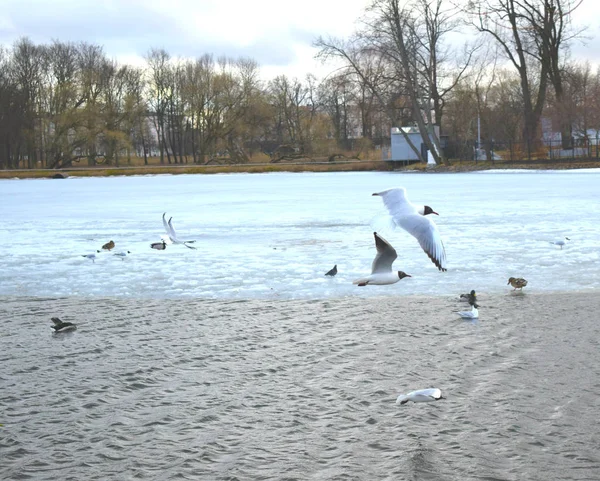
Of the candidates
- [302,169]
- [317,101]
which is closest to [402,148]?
[302,169]

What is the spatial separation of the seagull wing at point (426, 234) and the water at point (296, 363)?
56cm

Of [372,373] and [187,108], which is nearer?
[372,373]

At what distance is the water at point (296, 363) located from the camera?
3842 millimetres

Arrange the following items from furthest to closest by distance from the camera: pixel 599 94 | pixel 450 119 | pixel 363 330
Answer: pixel 450 119 → pixel 599 94 → pixel 363 330

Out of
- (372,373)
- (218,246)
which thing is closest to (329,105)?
(218,246)

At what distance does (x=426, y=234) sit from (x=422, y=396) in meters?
2.14

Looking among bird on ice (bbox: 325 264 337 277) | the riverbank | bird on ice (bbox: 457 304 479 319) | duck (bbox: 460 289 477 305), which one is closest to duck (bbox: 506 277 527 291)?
duck (bbox: 460 289 477 305)

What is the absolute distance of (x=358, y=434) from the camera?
410 cm

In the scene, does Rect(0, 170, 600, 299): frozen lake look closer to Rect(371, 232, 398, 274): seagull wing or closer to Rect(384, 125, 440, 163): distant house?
Rect(371, 232, 398, 274): seagull wing

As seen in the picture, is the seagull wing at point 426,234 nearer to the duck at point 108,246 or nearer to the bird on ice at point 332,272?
the bird on ice at point 332,272

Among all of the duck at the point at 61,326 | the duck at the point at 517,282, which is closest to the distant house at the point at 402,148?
the duck at the point at 517,282

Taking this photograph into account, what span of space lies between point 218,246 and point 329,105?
70.5m

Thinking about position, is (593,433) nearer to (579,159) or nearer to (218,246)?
(218,246)

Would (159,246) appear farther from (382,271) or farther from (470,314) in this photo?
(470,314)
